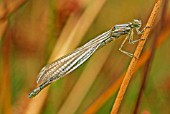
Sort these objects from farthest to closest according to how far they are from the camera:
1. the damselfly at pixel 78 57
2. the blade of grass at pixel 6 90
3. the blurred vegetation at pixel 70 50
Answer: the blurred vegetation at pixel 70 50 → the blade of grass at pixel 6 90 → the damselfly at pixel 78 57

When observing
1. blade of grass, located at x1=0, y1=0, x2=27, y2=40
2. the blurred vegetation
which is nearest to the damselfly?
the blurred vegetation

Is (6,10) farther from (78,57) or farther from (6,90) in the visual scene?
(78,57)

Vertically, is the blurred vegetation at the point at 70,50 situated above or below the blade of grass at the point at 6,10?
below

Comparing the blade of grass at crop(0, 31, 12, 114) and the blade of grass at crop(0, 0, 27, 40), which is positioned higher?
the blade of grass at crop(0, 0, 27, 40)

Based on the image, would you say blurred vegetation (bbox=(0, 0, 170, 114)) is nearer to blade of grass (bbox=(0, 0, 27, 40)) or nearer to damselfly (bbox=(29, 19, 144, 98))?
blade of grass (bbox=(0, 0, 27, 40))

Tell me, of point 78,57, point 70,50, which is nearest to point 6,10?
point 70,50

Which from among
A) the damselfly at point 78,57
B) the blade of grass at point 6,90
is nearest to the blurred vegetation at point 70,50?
the blade of grass at point 6,90

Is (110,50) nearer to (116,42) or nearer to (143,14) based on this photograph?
(116,42)

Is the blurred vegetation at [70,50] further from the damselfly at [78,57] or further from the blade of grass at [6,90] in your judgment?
the damselfly at [78,57]

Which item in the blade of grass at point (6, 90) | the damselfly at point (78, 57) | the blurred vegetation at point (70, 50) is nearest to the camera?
the damselfly at point (78, 57)

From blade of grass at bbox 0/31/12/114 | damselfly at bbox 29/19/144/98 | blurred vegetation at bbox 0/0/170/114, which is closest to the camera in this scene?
damselfly at bbox 29/19/144/98
